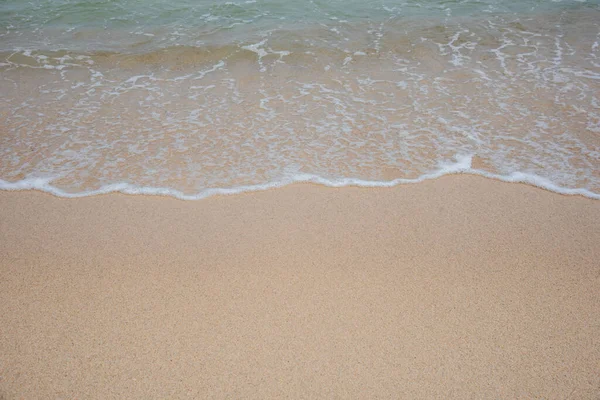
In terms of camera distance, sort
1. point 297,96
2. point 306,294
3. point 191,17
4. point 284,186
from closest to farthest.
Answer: point 306,294
point 284,186
point 297,96
point 191,17

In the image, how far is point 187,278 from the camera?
9.89 feet

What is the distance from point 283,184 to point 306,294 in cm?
139

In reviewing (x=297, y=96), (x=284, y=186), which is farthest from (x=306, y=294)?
(x=297, y=96)

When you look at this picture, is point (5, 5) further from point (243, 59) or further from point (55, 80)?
point (243, 59)

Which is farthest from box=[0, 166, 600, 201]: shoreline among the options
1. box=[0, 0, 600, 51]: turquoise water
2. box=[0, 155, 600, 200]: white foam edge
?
box=[0, 0, 600, 51]: turquoise water

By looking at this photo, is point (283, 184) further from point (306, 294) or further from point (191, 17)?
point (191, 17)

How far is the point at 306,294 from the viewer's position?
287cm

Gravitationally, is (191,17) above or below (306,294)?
above

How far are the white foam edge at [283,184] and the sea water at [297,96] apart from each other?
20mm

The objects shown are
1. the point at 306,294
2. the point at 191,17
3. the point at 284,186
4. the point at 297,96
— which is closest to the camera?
the point at 306,294

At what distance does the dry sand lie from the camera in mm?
2352

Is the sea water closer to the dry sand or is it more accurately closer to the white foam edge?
the white foam edge

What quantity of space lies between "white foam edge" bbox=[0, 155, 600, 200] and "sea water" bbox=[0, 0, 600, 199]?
0.02 metres

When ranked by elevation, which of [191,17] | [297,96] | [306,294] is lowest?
[306,294]
